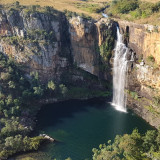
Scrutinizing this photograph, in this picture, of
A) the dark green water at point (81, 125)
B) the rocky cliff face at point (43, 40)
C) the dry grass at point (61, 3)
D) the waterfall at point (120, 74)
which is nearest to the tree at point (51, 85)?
the rocky cliff face at point (43, 40)

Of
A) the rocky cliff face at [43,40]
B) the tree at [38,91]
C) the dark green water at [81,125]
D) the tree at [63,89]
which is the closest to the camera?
the dark green water at [81,125]

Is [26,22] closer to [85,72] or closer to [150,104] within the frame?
[85,72]

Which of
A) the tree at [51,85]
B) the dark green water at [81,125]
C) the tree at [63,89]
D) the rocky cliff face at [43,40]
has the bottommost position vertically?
the dark green water at [81,125]

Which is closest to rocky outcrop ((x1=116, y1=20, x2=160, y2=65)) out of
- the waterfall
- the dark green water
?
the waterfall

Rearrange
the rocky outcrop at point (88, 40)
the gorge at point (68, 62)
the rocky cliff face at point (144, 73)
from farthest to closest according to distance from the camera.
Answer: the rocky outcrop at point (88, 40) < the gorge at point (68, 62) < the rocky cliff face at point (144, 73)

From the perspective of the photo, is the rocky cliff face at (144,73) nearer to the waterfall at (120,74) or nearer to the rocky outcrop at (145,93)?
the rocky outcrop at (145,93)

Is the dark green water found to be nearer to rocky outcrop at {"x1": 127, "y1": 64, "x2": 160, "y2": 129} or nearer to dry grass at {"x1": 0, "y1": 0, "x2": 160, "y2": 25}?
rocky outcrop at {"x1": 127, "y1": 64, "x2": 160, "y2": 129}

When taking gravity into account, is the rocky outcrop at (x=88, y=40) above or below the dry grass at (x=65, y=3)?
below

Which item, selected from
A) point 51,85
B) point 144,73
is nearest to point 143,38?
point 144,73

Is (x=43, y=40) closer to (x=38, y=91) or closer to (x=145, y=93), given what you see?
(x=38, y=91)
